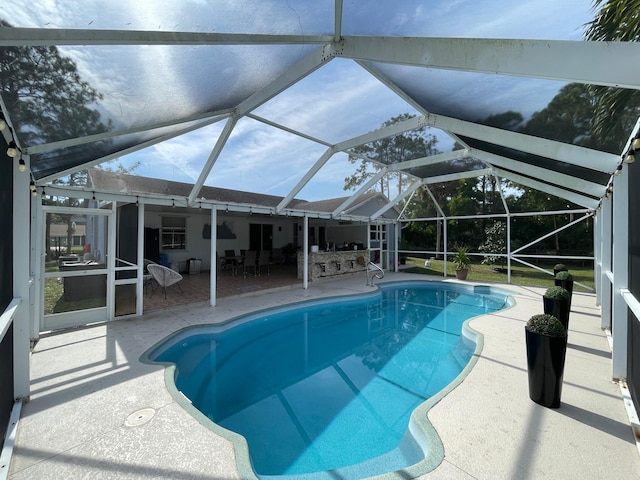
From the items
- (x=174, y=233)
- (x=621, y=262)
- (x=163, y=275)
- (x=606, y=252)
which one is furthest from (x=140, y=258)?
(x=606, y=252)

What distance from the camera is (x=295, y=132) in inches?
243

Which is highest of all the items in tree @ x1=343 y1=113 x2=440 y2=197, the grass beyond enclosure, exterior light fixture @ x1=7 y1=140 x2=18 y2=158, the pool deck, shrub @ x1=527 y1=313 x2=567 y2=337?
tree @ x1=343 y1=113 x2=440 y2=197

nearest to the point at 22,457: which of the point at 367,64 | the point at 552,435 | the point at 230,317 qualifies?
the point at 230,317

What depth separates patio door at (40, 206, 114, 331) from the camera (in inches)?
218

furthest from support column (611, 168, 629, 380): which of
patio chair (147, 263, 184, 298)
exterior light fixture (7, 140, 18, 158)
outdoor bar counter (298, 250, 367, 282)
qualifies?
outdoor bar counter (298, 250, 367, 282)

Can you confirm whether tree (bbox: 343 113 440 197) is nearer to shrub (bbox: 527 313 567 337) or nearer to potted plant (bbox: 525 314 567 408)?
shrub (bbox: 527 313 567 337)

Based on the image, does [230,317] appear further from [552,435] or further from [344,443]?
[552,435]

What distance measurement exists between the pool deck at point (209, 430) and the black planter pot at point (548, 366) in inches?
5.2

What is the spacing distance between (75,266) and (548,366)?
8.46 metres

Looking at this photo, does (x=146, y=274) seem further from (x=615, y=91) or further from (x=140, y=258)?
(x=615, y=91)

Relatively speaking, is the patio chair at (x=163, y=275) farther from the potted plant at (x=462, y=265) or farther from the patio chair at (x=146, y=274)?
the potted plant at (x=462, y=265)

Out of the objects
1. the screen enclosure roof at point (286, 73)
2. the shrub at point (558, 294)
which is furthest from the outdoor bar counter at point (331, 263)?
the shrub at point (558, 294)

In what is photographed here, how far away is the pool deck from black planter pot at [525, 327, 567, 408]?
0.13 metres

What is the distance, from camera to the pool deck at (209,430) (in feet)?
7.36
